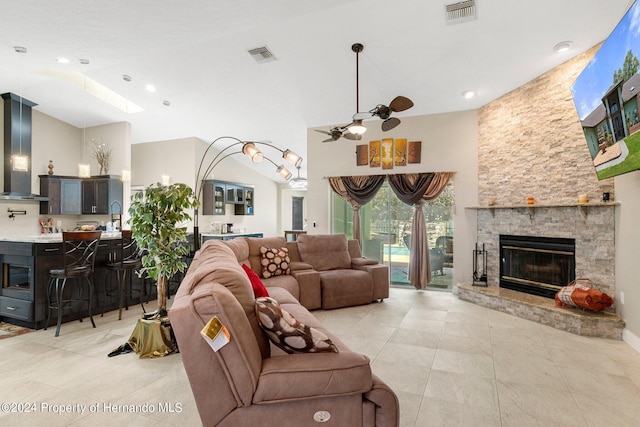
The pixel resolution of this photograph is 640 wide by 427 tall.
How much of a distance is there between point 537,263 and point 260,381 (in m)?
4.58

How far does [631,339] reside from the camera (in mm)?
3117

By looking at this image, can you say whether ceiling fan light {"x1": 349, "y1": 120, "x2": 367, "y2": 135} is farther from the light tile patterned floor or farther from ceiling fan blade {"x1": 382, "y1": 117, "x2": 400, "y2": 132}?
the light tile patterned floor

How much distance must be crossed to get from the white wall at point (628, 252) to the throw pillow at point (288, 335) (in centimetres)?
346

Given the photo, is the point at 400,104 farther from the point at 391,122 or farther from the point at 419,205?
the point at 419,205

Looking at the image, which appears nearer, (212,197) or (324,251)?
(324,251)

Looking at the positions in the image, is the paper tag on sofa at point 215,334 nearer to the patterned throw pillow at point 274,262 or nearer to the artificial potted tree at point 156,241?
the artificial potted tree at point 156,241

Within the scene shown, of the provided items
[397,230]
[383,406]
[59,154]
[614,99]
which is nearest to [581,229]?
[614,99]

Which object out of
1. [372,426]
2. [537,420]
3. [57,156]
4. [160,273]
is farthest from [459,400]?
[57,156]

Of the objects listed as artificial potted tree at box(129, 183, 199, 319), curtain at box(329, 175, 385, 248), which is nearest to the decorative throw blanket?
A: curtain at box(329, 175, 385, 248)

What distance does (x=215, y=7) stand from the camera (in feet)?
10.2

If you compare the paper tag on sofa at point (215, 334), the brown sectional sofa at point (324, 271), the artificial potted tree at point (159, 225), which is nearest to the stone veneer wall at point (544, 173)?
the brown sectional sofa at point (324, 271)

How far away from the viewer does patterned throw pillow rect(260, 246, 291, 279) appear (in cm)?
428

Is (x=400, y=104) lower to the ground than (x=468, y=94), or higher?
lower

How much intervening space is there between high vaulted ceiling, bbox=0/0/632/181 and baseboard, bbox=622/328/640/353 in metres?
3.15
